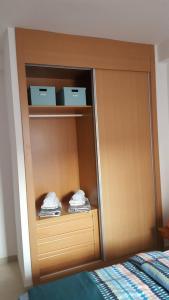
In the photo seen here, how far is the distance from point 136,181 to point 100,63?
1385 millimetres

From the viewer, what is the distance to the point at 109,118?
8.39 ft

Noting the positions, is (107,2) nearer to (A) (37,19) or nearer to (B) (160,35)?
(A) (37,19)

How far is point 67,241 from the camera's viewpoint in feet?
7.92

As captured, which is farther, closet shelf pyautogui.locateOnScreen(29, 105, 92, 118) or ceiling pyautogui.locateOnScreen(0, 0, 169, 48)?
closet shelf pyautogui.locateOnScreen(29, 105, 92, 118)

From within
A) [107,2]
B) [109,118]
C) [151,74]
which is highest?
[107,2]

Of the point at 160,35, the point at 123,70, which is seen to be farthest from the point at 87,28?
the point at 160,35

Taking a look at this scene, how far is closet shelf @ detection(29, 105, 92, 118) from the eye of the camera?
8.19ft

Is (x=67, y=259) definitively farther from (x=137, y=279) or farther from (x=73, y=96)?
(x=73, y=96)

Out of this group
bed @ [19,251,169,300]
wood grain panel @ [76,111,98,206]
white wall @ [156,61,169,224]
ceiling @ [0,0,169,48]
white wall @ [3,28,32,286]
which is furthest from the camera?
white wall @ [156,61,169,224]

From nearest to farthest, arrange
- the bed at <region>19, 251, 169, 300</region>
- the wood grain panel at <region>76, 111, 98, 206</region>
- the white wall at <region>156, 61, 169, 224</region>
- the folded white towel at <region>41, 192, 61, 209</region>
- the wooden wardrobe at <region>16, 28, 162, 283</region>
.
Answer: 1. the bed at <region>19, 251, 169, 300</region>
2. the wooden wardrobe at <region>16, 28, 162, 283</region>
3. the folded white towel at <region>41, 192, 61, 209</region>
4. the wood grain panel at <region>76, 111, 98, 206</region>
5. the white wall at <region>156, 61, 169, 224</region>

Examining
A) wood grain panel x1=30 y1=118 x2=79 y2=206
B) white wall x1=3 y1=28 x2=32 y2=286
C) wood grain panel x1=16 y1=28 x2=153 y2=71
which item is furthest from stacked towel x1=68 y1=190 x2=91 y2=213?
wood grain panel x1=16 y1=28 x2=153 y2=71

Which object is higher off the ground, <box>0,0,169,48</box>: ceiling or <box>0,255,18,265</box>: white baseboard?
<box>0,0,169,48</box>: ceiling

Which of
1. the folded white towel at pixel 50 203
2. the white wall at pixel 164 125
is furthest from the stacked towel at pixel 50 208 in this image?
the white wall at pixel 164 125

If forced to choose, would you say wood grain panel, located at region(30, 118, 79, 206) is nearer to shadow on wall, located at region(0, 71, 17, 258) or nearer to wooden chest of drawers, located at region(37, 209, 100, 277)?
shadow on wall, located at region(0, 71, 17, 258)
